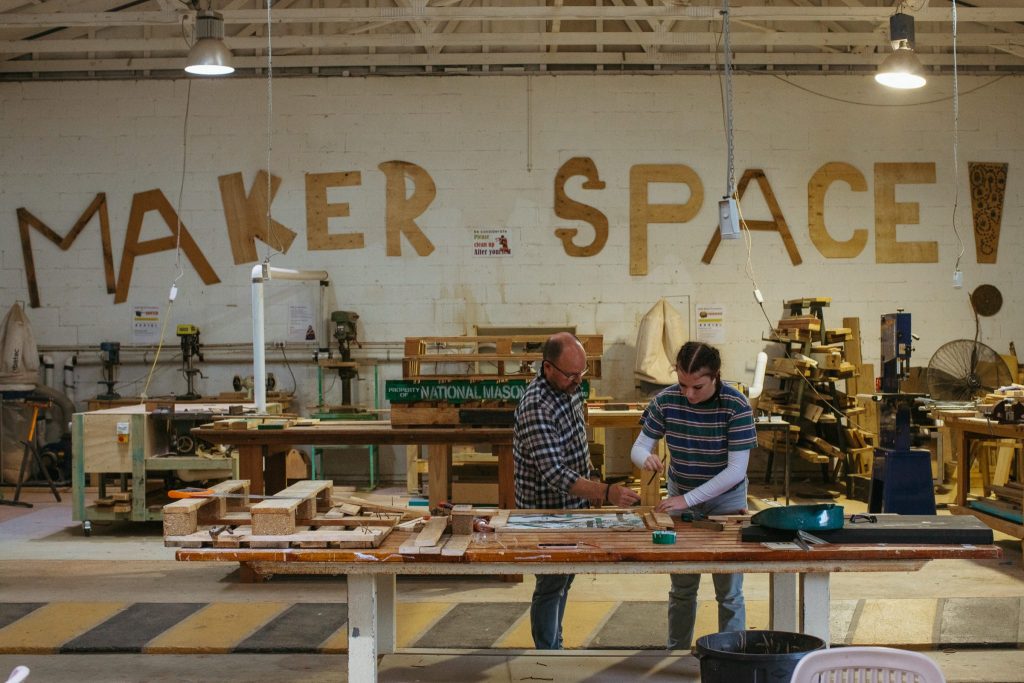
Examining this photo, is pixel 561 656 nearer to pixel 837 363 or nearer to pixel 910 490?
pixel 910 490

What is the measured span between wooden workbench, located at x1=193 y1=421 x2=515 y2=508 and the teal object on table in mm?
2327

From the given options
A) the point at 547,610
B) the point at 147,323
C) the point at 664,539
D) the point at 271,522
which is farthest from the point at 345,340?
the point at 664,539

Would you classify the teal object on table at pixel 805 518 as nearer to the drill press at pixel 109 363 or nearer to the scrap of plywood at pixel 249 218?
the scrap of plywood at pixel 249 218

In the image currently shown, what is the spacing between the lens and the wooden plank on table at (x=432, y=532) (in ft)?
10.3

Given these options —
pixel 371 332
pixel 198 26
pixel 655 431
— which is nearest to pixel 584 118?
pixel 371 332

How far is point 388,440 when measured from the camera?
5.56m

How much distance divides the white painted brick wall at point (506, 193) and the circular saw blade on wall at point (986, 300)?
0.07 meters

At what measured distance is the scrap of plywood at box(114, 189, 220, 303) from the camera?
9.00 meters

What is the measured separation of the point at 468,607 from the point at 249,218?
16.2 ft

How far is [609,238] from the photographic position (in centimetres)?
892

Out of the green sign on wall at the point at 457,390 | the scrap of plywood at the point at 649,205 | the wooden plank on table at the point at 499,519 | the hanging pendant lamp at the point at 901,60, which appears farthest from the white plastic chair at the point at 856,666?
the scrap of plywood at the point at 649,205

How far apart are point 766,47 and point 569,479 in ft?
20.8

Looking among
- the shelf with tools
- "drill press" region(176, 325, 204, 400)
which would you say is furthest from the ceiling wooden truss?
the shelf with tools

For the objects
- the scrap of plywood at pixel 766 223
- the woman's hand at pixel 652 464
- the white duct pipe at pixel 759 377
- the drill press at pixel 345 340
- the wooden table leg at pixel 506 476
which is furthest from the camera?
the scrap of plywood at pixel 766 223
